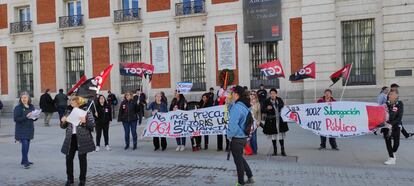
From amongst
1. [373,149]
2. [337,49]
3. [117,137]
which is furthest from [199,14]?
[373,149]

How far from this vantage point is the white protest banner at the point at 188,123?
12305 millimetres

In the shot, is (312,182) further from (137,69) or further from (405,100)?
(405,100)

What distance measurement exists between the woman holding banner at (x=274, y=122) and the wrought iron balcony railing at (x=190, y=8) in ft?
44.1

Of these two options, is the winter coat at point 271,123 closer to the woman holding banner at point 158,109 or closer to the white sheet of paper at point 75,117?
the woman holding banner at point 158,109


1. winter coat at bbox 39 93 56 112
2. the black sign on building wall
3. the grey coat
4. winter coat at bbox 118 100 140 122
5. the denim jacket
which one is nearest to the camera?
the denim jacket

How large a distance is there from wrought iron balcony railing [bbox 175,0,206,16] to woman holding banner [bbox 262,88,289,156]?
530 inches

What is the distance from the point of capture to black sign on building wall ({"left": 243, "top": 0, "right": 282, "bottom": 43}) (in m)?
22.4

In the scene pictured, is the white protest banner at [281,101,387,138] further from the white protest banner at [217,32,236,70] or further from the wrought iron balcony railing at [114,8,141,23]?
the wrought iron balcony railing at [114,8,141,23]

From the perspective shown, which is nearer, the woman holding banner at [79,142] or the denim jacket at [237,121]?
the denim jacket at [237,121]

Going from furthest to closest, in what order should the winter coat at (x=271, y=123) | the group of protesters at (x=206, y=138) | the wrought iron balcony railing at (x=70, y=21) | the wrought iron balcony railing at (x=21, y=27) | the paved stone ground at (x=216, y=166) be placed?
the wrought iron balcony railing at (x=21, y=27)
the wrought iron balcony railing at (x=70, y=21)
the winter coat at (x=271, y=123)
the paved stone ground at (x=216, y=166)
the group of protesters at (x=206, y=138)

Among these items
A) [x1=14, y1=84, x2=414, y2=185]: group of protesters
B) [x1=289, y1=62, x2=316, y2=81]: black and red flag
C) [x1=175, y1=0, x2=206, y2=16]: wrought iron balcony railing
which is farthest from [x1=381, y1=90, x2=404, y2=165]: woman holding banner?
Answer: [x1=175, y1=0, x2=206, y2=16]: wrought iron balcony railing

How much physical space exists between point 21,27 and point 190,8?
12.2m

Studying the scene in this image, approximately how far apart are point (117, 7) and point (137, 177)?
1904 centimetres

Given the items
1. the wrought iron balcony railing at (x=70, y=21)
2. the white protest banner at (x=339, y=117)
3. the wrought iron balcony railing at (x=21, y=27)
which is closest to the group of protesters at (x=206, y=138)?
the white protest banner at (x=339, y=117)
